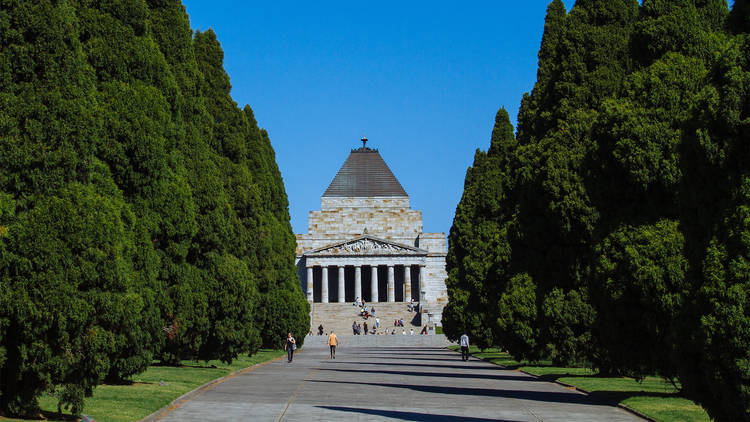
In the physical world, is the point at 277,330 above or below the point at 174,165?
below

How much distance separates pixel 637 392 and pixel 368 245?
77.7 meters

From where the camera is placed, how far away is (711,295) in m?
12.2

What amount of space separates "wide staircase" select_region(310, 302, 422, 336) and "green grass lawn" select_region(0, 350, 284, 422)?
54.3m

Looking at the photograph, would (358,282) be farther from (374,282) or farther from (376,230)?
A: (376,230)

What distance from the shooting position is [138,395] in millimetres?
18656

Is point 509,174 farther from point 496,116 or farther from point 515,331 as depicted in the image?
point 496,116

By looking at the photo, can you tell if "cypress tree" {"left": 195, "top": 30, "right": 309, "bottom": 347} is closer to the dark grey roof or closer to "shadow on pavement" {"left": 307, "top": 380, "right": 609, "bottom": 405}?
"shadow on pavement" {"left": 307, "top": 380, "right": 609, "bottom": 405}

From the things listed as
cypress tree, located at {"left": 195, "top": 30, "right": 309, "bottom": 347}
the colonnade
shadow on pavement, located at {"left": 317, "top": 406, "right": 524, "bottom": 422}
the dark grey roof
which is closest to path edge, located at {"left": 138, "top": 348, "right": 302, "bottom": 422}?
shadow on pavement, located at {"left": 317, "top": 406, "right": 524, "bottom": 422}

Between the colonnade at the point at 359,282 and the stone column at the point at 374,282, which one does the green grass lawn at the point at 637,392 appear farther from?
the stone column at the point at 374,282

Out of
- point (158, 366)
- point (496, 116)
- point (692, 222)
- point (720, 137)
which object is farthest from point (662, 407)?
point (496, 116)

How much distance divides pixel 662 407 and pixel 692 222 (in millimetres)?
5041

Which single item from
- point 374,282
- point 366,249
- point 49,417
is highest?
point 366,249

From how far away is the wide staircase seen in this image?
A: 8238 cm

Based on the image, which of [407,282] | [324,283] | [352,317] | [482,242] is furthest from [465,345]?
[324,283]
